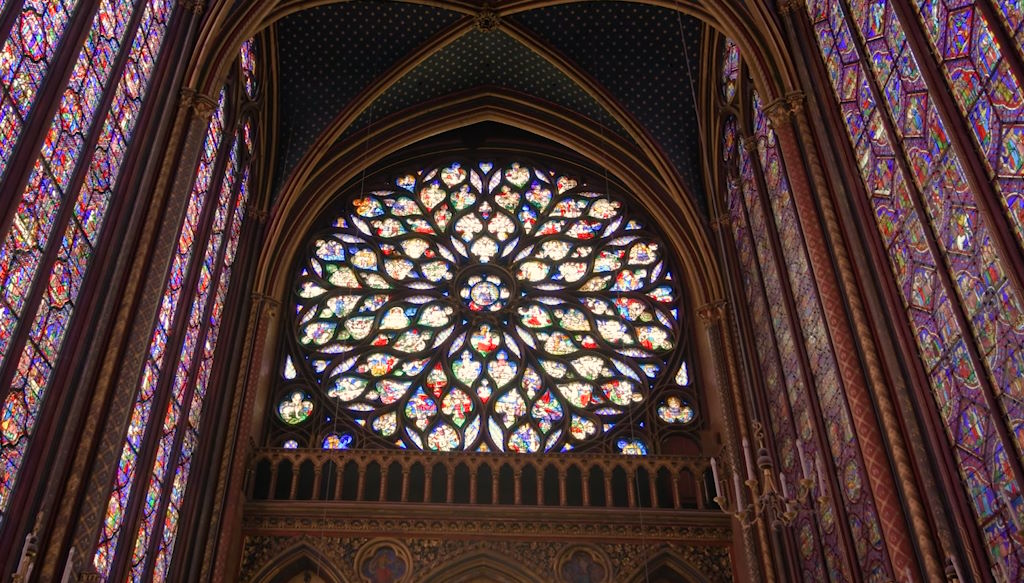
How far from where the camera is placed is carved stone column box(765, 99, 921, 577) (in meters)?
8.09

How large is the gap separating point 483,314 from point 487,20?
443 centimetres

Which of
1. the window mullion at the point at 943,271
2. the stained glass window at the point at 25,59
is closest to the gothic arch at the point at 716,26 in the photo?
the window mullion at the point at 943,271

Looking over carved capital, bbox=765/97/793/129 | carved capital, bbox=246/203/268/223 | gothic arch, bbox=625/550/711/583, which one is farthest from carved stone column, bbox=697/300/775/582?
carved capital, bbox=246/203/268/223

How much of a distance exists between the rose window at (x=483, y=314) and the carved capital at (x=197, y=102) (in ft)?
16.3

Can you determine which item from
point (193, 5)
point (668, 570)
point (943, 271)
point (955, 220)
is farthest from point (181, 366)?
point (955, 220)

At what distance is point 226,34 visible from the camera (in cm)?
1176

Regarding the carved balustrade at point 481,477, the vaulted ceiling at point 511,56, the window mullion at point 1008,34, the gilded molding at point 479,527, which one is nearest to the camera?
the window mullion at point 1008,34

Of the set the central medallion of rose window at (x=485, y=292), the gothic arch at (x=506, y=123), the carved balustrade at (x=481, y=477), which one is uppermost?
the gothic arch at (x=506, y=123)

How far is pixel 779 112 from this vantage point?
11.0 metres

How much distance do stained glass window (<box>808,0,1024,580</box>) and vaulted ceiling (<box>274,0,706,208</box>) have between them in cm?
593

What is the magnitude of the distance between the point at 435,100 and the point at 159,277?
7968 millimetres

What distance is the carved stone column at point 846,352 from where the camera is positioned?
8094 millimetres

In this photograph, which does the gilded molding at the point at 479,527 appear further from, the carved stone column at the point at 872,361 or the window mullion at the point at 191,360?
the carved stone column at the point at 872,361

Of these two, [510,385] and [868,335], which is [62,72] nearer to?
[868,335]
